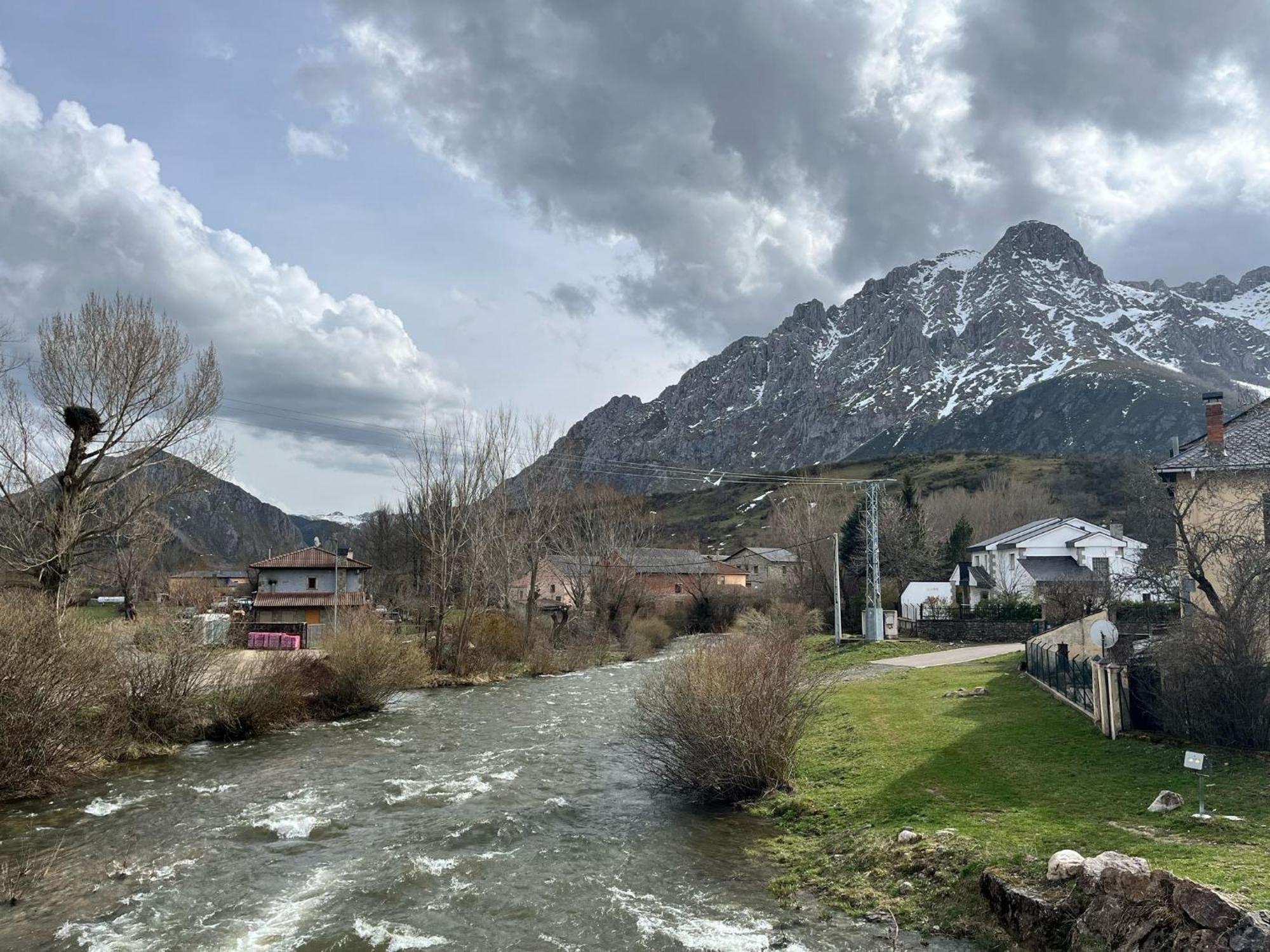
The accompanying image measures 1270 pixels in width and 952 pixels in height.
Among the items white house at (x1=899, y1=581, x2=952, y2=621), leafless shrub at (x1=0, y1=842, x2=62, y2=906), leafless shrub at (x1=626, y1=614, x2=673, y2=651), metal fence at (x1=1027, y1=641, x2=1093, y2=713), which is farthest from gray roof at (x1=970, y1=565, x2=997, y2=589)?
leafless shrub at (x1=0, y1=842, x2=62, y2=906)

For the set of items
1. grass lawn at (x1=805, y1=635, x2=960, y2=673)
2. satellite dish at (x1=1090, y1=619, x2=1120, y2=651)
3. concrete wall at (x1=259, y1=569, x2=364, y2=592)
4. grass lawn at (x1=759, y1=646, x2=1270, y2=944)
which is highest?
concrete wall at (x1=259, y1=569, x2=364, y2=592)

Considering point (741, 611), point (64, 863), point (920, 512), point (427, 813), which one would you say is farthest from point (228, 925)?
point (920, 512)

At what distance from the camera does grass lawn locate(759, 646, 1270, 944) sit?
9523mm

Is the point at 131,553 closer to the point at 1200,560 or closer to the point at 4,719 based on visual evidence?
the point at 4,719

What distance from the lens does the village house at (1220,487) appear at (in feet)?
53.9

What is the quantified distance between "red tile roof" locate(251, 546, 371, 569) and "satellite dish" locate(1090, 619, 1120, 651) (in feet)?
175

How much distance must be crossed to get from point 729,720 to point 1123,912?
7.63 m

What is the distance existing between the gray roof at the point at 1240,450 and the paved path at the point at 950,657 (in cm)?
1327

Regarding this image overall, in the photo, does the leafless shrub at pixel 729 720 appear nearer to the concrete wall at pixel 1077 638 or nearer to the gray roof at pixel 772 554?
the concrete wall at pixel 1077 638

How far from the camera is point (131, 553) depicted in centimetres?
6025

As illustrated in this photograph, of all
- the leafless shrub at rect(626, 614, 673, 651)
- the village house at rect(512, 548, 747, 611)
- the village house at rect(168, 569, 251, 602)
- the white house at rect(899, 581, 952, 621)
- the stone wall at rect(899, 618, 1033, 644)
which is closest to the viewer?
the stone wall at rect(899, 618, 1033, 644)

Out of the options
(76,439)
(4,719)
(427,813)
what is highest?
(76,439)

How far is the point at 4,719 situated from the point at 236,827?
526cm

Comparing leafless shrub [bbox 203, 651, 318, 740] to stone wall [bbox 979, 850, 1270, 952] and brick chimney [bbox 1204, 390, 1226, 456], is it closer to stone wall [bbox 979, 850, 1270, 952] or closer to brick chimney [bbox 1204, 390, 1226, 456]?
stone wall [bbox 979, 850, 1270, 952]
